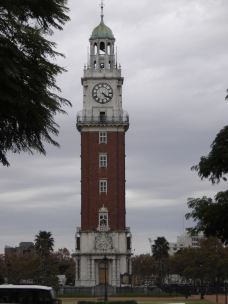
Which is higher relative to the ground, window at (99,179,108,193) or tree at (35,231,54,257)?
window at (99,179,108,193)

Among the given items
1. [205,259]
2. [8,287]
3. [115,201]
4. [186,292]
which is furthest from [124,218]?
[8,287]

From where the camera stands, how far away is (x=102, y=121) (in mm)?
104500

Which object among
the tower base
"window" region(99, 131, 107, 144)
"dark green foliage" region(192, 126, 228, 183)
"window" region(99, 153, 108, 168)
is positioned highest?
"window" region(99, 131, 107, 144)

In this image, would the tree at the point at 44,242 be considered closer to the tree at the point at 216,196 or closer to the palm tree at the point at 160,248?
the palm tree at the point at 160,248

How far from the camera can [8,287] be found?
33.2 m

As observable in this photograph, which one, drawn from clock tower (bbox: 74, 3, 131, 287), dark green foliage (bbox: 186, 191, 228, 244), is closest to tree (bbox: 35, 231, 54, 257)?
clock tower (bbox: 74, 3, 131, 287)

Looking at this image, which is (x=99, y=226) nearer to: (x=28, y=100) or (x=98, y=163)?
(x=98, y=163)

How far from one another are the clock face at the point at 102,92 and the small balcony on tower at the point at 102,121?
3.11 meters

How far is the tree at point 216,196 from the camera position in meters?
22.7

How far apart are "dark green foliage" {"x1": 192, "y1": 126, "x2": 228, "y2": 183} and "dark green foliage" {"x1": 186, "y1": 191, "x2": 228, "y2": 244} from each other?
78 cm

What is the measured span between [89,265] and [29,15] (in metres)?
91.9

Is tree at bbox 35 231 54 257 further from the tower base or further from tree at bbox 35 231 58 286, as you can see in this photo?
the tower base

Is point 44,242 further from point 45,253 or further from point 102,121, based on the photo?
point 102,121

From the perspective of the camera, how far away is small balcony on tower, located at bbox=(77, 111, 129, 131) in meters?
104
